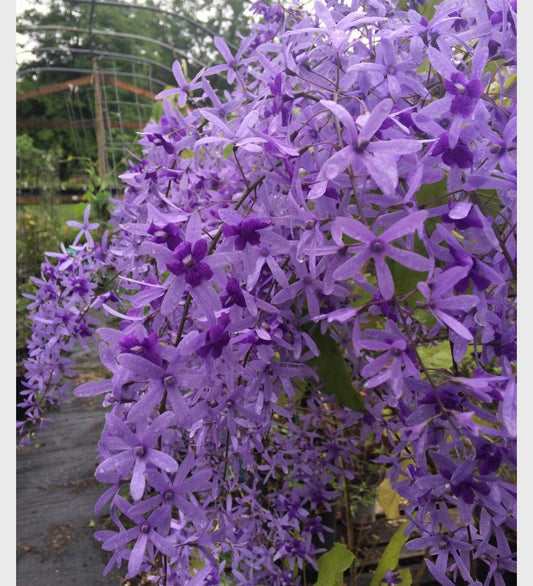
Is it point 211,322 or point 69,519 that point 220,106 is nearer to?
point 211,322

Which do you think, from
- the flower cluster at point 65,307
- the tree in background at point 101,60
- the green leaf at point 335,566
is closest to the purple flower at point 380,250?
the flower cluster at point 65,307

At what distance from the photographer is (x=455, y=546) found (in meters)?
0.50

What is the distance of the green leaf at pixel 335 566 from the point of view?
0.88 metres

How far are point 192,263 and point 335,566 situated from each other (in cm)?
69

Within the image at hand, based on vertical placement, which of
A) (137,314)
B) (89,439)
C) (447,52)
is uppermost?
(447,52)

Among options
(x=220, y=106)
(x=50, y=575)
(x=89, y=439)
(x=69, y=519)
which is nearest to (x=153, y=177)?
(x=220, y=106)

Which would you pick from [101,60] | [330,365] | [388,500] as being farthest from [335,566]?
[101,60]

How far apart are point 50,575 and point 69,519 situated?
0.96 ft

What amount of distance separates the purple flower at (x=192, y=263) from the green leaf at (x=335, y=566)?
0.66 meters

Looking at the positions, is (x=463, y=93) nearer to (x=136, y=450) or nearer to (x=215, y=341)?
(x=215, y=341)

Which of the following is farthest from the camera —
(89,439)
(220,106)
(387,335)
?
(89,439)

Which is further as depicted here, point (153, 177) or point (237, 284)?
point (153, 177)

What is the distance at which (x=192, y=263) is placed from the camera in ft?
1.36

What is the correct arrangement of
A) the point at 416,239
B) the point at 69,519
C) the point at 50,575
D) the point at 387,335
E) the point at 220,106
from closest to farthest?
the point at 387,335
the point at 416,239
the point at 220,106
the point at 50,575
the point at 69,519
